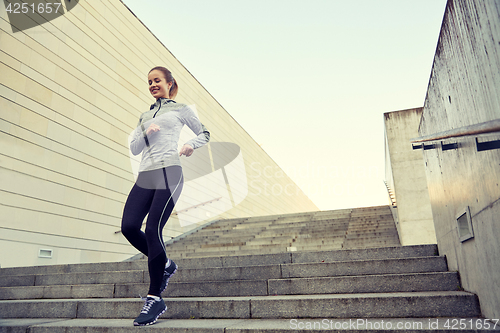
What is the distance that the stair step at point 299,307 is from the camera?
2.50 m

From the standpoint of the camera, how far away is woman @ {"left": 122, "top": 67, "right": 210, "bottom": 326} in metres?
2.48

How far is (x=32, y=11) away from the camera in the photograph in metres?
6.99

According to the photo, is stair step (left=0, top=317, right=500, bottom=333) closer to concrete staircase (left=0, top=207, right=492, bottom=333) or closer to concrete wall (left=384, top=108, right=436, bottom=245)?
concrete staircase (left=0, top=207, right=492, bottom=333)

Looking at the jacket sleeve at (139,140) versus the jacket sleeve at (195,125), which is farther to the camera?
the jacket sleeve at (195,125)

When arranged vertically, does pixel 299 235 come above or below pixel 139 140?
below

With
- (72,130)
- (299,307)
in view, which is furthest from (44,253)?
(299,307)

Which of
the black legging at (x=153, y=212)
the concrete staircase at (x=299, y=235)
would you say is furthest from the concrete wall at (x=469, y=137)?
the concrete staircase at (x=299, y=235)

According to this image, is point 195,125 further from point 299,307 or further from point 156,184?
point 299,307

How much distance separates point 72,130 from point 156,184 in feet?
18.9

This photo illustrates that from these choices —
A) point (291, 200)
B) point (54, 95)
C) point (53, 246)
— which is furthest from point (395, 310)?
point (291, 200)

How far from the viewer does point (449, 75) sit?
8.46 ft

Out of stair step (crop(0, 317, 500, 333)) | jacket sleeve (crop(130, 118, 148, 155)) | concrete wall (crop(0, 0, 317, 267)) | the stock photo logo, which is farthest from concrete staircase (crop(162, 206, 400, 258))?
the stock photo logo

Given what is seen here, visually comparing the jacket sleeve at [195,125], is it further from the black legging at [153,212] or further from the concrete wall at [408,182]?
the concrete wall at [408,182]

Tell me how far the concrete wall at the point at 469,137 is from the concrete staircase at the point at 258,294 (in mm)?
312
